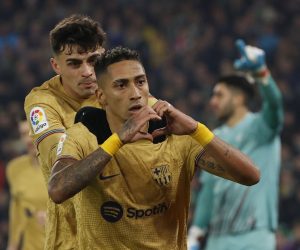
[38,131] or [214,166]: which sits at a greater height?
[38,131]

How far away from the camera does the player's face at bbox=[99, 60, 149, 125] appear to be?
426 centimetres

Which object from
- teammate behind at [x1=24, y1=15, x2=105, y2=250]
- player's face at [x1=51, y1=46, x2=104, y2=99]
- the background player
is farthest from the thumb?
the background player

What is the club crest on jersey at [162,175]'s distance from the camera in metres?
4.35

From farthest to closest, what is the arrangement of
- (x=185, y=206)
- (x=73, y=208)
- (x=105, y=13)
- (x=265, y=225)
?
1. (x=105, y=13)
2. (x=265, y=225)
3. (x=73, y=208)
4. (x=185, y=206)

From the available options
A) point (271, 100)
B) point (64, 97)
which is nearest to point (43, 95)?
point (64, 97)

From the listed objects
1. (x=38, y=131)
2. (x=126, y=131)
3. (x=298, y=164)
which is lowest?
(x=126, y=131)

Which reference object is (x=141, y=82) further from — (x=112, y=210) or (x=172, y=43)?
(x=172, y=43)

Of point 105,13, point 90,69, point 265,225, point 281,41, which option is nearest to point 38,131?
point 90,69

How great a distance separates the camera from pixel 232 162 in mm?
4215

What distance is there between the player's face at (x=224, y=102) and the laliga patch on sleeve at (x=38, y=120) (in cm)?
359

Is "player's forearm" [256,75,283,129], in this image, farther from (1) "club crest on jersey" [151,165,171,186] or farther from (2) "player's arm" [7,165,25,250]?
(1) "club crest on jersey" [151,165,171,186]

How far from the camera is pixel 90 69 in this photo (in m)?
5.09

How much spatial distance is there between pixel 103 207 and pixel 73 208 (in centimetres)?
60

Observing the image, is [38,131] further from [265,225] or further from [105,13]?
[105,13]
